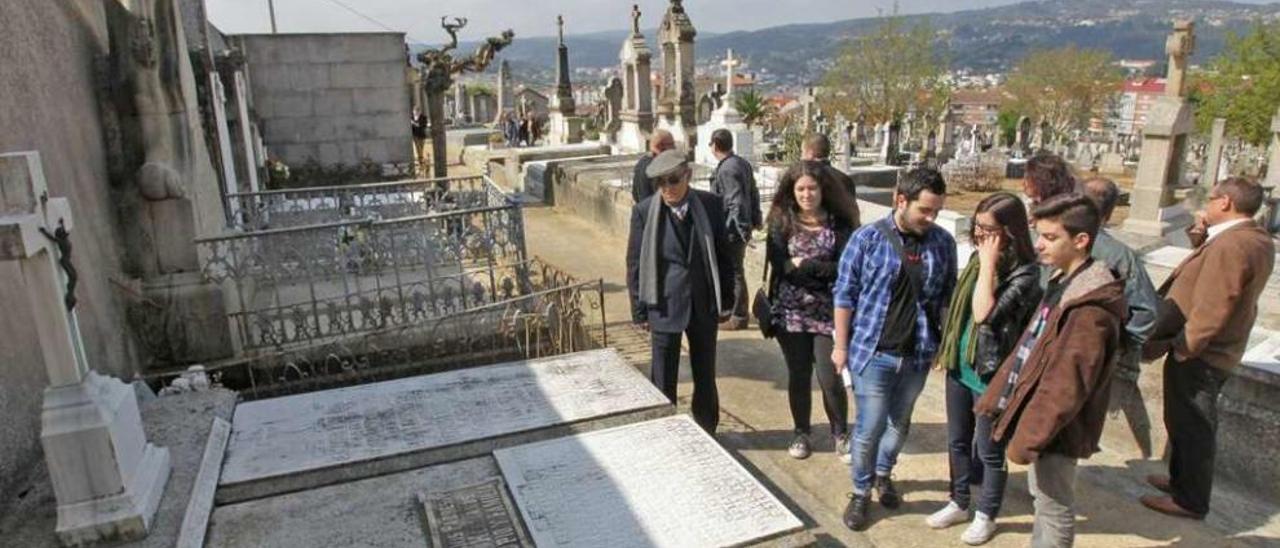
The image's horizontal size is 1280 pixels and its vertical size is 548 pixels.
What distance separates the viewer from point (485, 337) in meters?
5.42

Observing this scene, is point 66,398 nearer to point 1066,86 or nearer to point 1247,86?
point 1247,86

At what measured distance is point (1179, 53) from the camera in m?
10.0

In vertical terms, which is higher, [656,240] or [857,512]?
[656,240]

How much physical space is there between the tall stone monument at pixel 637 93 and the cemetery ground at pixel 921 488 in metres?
13.4

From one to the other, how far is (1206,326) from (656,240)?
8.45ft

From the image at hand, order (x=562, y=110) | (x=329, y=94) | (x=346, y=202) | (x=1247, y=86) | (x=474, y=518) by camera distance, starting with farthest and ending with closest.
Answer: (x=1247, y=86) < (x=562, y=110) < (x=329, y=94) < (x=346, y=202) < (x=474, y=518)

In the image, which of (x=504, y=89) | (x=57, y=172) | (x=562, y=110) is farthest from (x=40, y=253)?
(x=504, y=89)

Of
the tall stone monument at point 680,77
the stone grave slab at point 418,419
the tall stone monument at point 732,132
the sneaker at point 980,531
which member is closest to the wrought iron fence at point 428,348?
the stone grave slab at point 418,419

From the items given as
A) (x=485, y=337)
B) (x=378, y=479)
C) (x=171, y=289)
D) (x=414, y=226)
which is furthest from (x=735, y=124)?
(x=378, y=479)

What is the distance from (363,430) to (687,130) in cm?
1452

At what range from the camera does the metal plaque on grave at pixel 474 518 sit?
2.63m

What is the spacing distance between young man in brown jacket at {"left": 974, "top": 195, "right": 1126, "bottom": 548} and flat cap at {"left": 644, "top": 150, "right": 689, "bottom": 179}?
175 centimetres

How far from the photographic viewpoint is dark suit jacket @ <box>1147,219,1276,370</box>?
10.8ft

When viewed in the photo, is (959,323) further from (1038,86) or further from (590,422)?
(1038,86)
